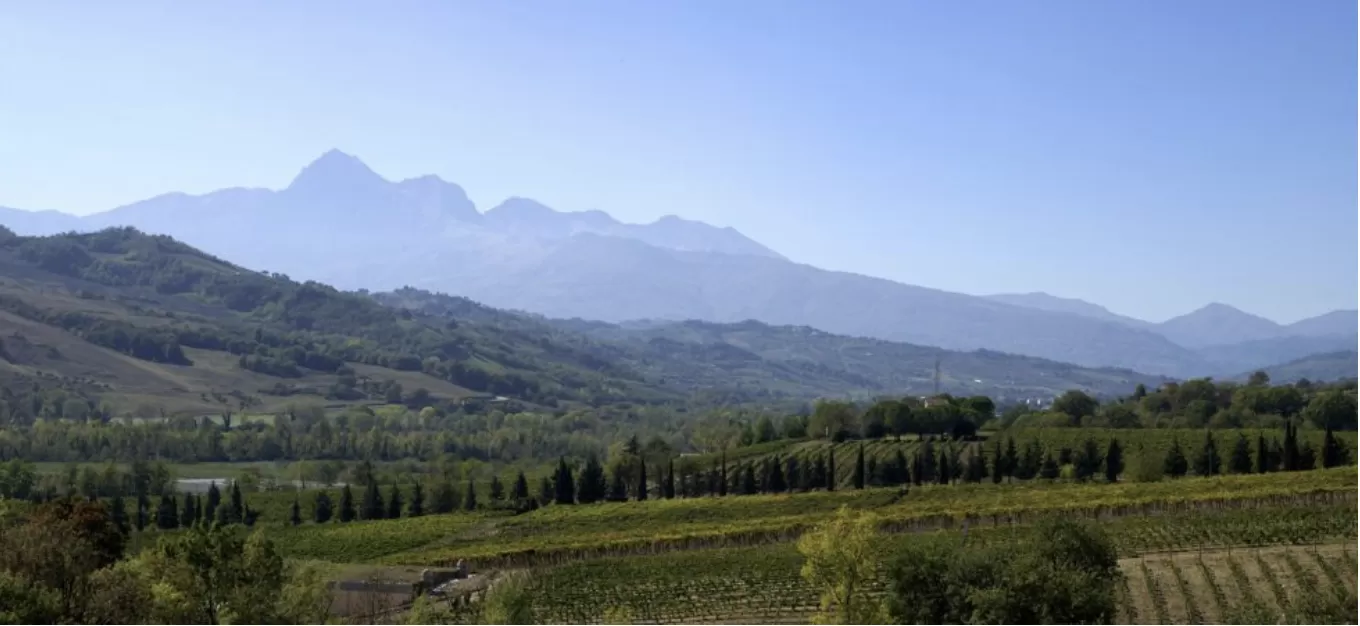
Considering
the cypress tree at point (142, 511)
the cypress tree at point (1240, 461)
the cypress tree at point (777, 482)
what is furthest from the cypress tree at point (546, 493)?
the cypress tree at point (1240, 461)

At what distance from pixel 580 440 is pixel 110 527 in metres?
107

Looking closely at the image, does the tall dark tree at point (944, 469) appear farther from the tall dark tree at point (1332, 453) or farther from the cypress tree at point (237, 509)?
the cypress tree at point (237, 509)

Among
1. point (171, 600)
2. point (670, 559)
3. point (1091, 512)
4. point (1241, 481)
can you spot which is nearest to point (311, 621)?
point (171, 600)

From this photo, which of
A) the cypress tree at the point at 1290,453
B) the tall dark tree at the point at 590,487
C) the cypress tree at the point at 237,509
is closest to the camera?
the cypress tree at the point at 1290,453

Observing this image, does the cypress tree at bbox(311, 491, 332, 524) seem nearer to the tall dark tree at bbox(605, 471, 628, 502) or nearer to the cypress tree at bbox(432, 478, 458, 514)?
the cypress tree at bbox(432, 478, 458, 514)

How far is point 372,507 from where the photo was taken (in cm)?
8881

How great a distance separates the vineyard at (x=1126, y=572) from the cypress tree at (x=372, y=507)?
3647cm

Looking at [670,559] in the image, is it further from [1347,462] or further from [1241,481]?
[1347,462]

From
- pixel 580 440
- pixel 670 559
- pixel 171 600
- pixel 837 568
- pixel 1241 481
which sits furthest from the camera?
pixel 580 440

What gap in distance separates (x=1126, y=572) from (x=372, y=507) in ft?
191

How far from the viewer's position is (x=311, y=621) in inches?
1262

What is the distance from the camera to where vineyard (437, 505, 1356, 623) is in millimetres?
40906

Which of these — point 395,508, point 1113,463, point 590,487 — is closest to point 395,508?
point 395,508

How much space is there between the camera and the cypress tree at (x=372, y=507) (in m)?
88.8
